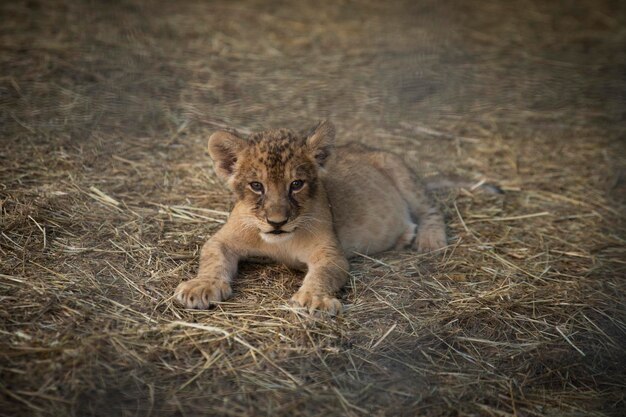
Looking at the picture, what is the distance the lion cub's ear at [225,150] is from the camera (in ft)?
14.5

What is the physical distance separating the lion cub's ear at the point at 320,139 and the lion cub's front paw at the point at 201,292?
3.38ft

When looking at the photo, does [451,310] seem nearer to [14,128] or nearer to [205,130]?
[205,130]

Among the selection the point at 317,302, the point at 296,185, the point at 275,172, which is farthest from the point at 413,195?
the point at 317,302

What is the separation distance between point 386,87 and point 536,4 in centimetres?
506

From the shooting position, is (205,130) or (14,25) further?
(14,25)

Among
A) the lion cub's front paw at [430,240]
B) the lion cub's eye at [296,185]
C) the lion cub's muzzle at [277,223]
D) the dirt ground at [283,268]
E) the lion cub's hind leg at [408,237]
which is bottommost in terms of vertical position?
the lion cub's hind leg at [408,237]

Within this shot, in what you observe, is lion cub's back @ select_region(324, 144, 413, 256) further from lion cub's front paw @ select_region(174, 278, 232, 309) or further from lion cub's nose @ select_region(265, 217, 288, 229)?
lion cub's front paw @ select_region(174, 278, 232, 309)

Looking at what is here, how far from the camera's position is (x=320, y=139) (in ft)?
14.7

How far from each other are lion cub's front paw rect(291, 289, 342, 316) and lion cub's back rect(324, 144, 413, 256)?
2.87ft

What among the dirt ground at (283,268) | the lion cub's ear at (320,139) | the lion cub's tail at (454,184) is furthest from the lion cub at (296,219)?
the lion cub's tail at (454,184)

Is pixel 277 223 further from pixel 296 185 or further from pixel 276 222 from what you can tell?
pixel 296 185

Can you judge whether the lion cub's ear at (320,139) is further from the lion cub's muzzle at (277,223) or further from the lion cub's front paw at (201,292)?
the lion cub's front paw at (201,292)

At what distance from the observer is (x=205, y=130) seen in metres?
6.92

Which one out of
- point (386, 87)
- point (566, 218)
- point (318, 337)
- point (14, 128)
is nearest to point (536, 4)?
point (386, 87)
